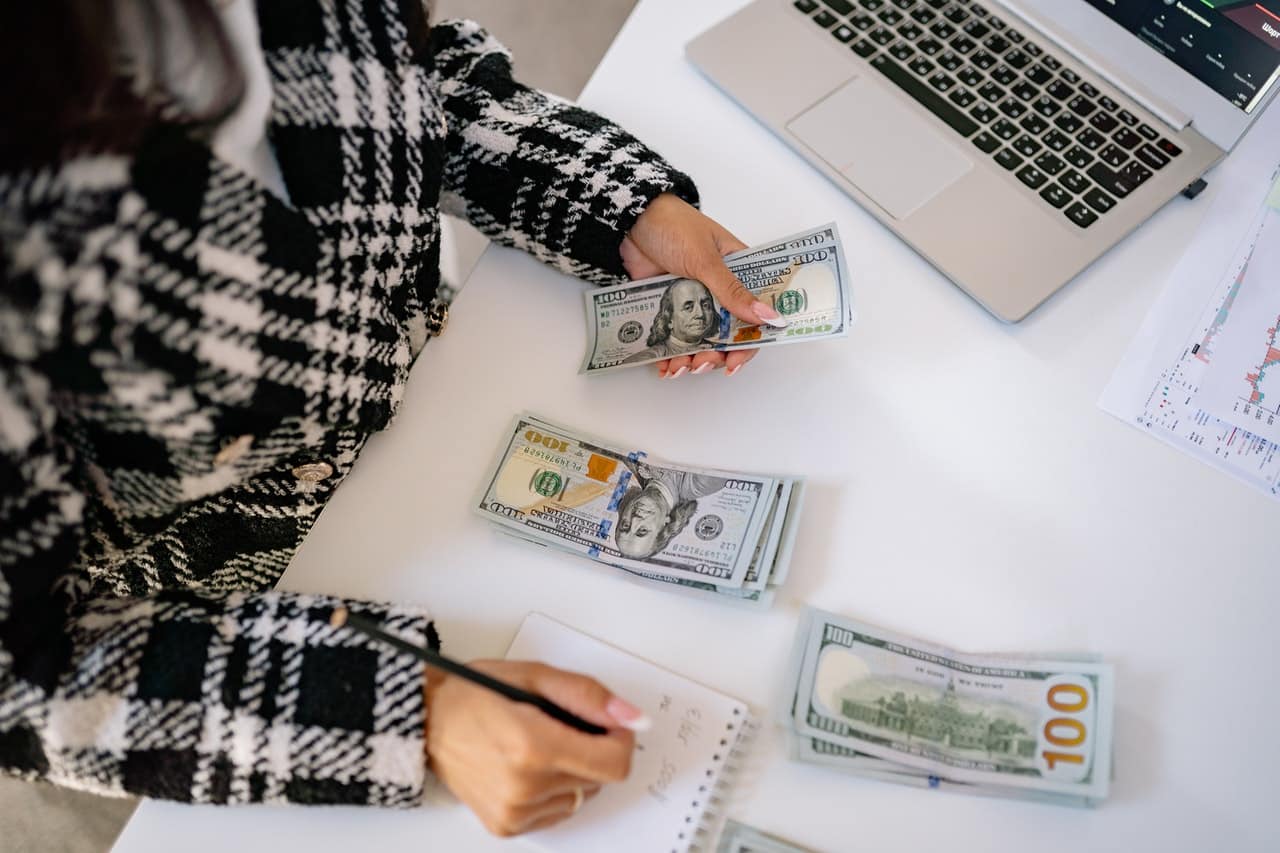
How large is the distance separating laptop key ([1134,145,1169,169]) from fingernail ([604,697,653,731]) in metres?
0.78

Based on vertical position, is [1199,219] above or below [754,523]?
above

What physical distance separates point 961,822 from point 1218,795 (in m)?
0.21

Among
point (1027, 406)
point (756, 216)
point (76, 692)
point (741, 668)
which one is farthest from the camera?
point (756, 216)

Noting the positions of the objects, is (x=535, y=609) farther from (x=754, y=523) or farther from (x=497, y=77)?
(x=497, y=77)

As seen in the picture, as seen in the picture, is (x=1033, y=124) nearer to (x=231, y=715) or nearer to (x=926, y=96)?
(x=926, y=96)

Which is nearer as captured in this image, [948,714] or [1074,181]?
[948,714]

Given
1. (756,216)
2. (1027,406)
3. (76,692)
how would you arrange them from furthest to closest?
(756,216) → (1027,406) → (76,692)

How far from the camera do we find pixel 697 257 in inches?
33.7

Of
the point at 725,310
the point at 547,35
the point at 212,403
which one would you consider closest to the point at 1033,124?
the point at 725,310

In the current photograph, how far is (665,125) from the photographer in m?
1.01

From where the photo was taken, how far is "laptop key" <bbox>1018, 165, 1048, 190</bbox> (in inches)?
36.5

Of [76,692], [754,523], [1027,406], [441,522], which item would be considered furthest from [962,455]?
[76,692]

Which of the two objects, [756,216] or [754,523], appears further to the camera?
[756,216]

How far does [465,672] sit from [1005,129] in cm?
78
